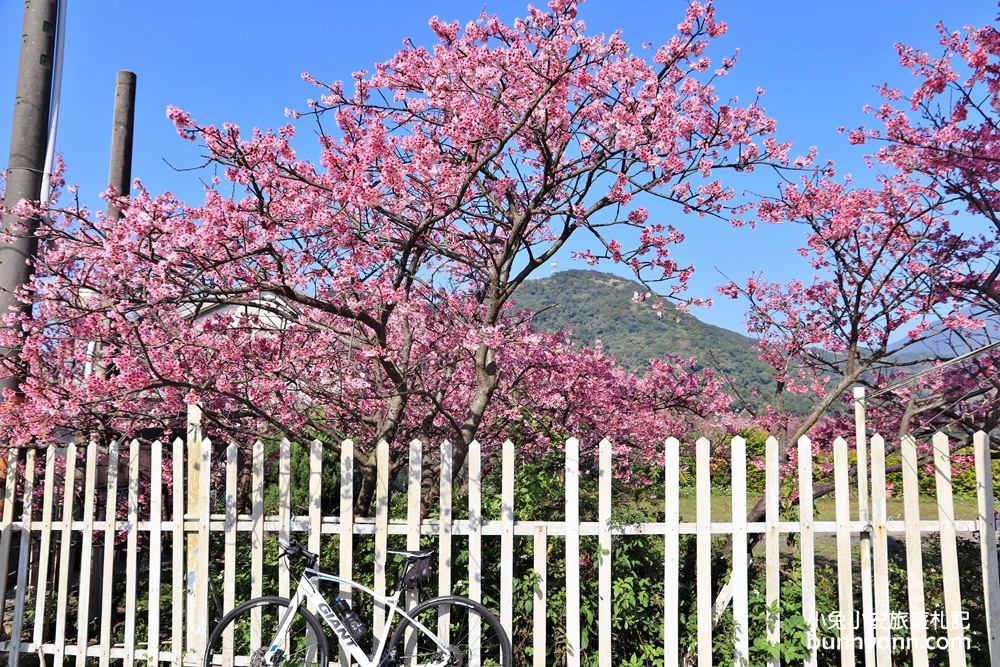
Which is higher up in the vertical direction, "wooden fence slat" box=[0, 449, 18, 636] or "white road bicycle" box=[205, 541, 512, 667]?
"wooden fence slat" box=[0, 449, 18, 636]

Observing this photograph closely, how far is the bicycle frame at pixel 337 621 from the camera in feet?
13.8

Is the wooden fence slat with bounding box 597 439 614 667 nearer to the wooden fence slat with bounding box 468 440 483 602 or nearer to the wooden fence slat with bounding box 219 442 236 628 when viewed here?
the wooden fence slat with bounding box 468 440 483 602

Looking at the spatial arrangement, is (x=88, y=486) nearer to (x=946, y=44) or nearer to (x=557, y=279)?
(x=946, y=44)

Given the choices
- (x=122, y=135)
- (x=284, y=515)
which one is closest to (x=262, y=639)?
(x=284, y=515)

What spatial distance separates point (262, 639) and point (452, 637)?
1300 millimetres

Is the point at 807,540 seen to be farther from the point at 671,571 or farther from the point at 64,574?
the point at 64,574

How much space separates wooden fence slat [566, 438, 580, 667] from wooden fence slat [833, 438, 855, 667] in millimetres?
1562

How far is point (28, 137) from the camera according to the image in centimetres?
549

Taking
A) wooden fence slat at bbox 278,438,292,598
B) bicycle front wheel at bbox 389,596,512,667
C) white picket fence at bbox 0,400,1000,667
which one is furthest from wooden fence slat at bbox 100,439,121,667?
bicycle front wheel at bbox 389,596,512,667

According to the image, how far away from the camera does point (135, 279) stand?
4473mm

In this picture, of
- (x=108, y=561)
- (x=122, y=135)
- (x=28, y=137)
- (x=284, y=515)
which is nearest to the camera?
(x=284, y=515)

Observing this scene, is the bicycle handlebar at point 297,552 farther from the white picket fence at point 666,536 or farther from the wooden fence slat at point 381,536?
the wooden fence slat at point 381,536

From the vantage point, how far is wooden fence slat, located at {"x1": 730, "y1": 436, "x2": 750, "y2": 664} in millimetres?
4281


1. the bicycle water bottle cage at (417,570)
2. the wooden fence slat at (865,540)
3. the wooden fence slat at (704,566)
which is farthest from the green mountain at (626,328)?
the bicycle water bottle cage at (417,570)
